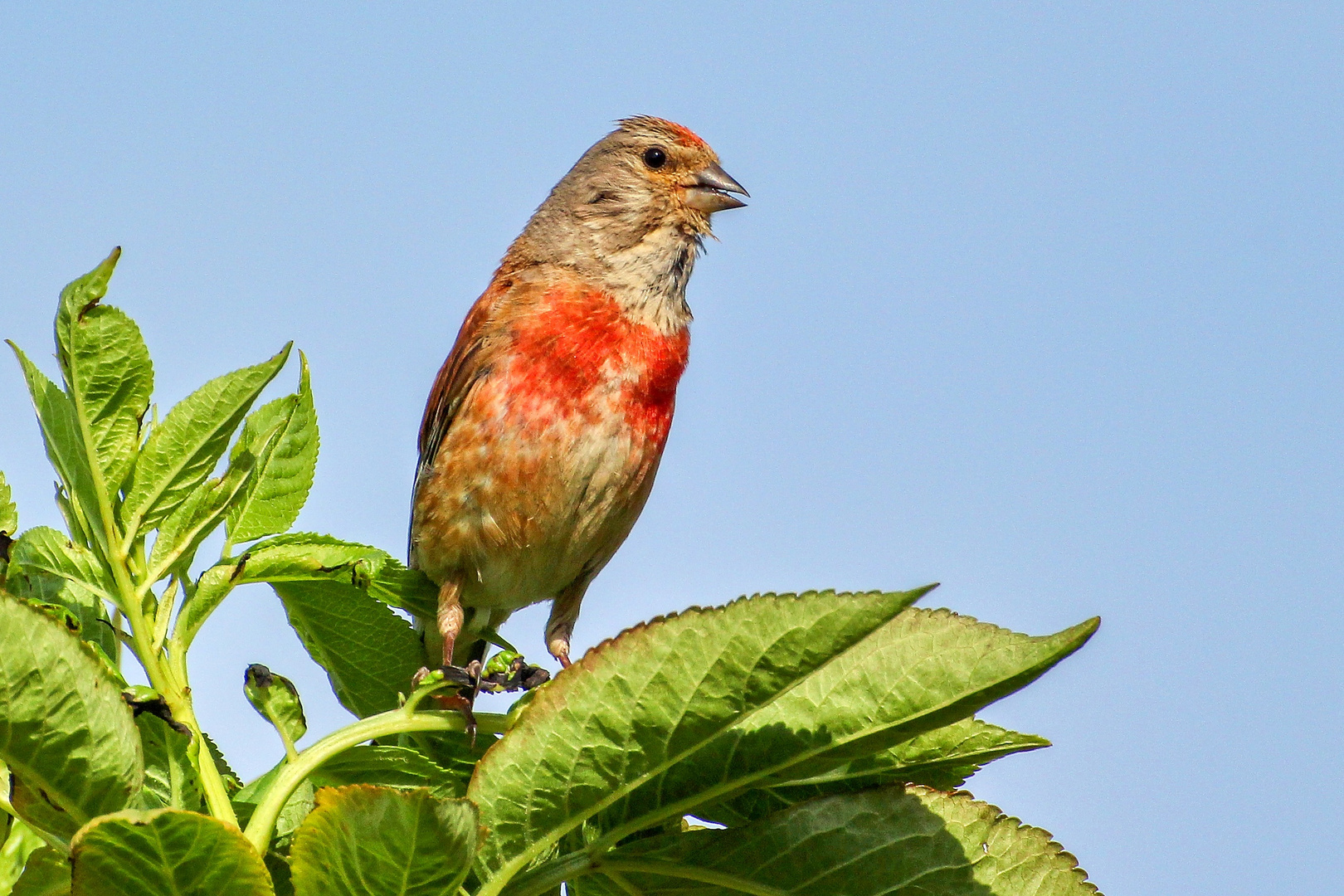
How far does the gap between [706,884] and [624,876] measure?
147 millimetres

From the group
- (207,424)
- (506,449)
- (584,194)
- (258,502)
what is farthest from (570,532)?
(207,424)

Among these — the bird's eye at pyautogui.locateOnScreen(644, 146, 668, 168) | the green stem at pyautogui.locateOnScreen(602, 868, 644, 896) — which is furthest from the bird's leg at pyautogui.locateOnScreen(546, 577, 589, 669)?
the green stem at pyautogui.locateOnScreen(602, 868, 644, 896)

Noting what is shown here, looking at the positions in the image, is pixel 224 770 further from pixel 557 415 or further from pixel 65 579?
pixel 557 415

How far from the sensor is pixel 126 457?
249cm

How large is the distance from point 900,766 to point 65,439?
5.34 ft

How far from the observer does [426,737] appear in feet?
8.95

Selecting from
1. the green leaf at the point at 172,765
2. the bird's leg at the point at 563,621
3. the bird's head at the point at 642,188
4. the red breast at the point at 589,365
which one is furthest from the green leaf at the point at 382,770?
the bird's head at the point at 642,188

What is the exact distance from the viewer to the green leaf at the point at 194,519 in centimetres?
255

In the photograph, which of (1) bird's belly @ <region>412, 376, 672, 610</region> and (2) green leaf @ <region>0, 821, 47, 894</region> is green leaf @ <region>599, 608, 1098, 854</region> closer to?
(2) green leaf @ <region>0, 821, 47, 894</region>

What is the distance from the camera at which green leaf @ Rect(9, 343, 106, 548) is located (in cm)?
245

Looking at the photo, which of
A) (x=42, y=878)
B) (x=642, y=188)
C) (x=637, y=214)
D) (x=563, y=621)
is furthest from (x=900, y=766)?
(x=642, y=188)

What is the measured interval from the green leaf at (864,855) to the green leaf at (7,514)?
1.31 meters

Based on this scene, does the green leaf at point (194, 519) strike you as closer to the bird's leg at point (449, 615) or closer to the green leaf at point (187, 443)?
the green leaf at point (187, 443)

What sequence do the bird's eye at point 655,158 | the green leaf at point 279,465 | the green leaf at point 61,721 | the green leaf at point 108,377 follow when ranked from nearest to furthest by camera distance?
the green leaf at point 61,721 < the green leaf at point 108,377 < the green leaf at point 279,465 < the bird's eye at point 655,158
